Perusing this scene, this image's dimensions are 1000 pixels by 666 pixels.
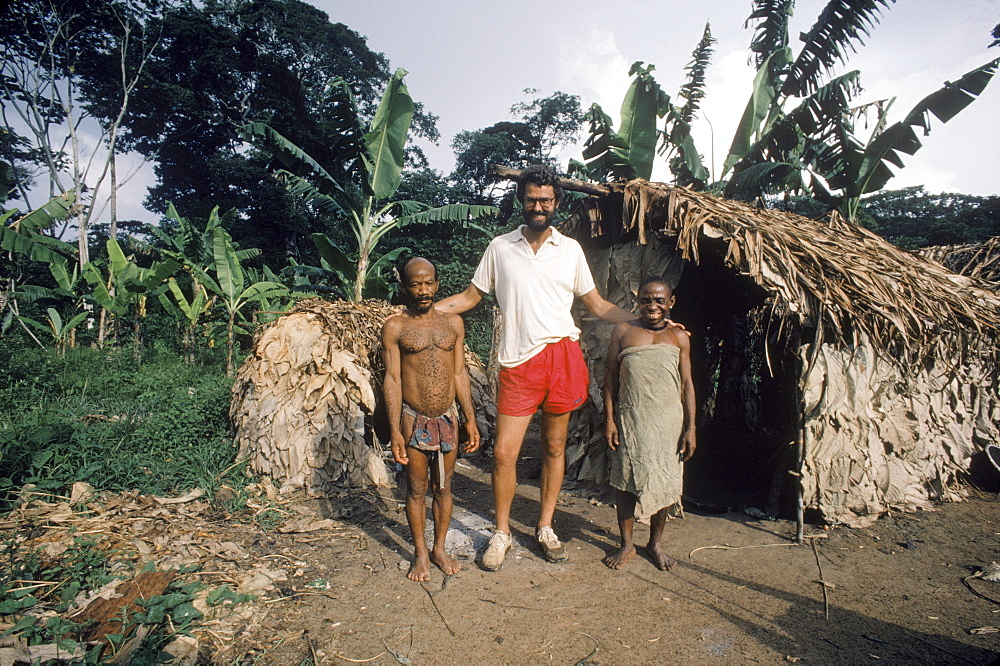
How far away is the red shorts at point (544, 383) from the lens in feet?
10.1

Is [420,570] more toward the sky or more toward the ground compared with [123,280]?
more toward the ground

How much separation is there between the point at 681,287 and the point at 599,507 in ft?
7.56

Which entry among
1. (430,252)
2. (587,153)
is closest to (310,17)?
(430,252)

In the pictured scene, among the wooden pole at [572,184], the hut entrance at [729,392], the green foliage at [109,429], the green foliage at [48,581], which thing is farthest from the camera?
the hut entrance at [729,392]

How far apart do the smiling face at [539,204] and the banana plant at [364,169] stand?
5.37 metres

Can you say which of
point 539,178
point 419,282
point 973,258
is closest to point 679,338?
point 539,178

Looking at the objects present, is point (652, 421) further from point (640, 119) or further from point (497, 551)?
point (640, 119)

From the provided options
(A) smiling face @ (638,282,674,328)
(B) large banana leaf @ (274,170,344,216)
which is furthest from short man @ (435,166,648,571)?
(B) large banana leaf @ (274,170,344,216)

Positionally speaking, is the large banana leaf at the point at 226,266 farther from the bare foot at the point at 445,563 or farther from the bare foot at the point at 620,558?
the bare foot at the point at 620,558

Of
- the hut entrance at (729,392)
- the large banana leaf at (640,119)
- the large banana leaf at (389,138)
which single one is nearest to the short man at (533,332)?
the hut entrance at (729,392)

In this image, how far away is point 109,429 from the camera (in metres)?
4.46

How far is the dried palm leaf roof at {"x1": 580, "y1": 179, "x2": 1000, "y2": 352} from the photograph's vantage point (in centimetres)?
360

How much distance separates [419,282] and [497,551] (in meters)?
1.55

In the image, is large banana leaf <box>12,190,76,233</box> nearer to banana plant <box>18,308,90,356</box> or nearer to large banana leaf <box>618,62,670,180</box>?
banana plant <box>18,308,90,356</box>
